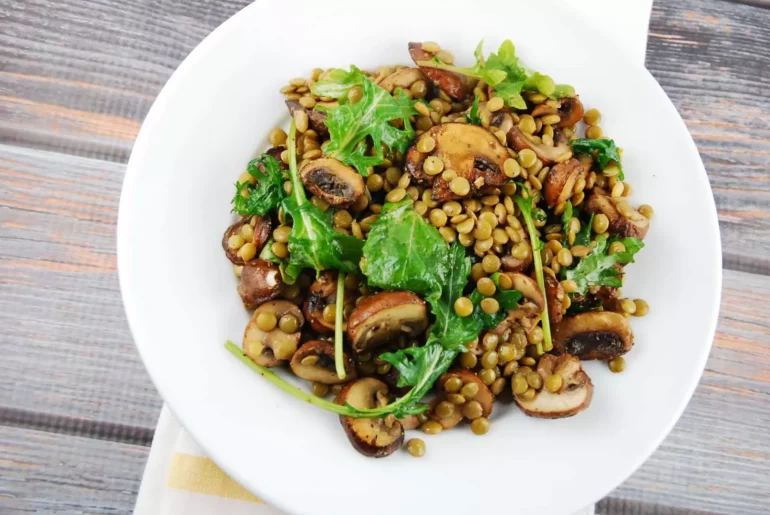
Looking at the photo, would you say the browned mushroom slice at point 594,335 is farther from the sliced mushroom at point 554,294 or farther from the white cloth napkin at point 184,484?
the white cloth napkin at point 184,484

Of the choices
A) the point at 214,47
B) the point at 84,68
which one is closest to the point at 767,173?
the point at 214,47

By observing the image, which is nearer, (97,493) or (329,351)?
(329,351)

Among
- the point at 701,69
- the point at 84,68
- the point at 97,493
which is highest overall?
the point at 701,69

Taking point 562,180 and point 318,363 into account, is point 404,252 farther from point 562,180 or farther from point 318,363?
point 562,180

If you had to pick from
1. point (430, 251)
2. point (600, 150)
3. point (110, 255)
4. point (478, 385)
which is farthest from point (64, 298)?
point (600, 150)

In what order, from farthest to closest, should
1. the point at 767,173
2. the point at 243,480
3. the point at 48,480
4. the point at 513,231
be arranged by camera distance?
the point at 767,173 < the point at 48,480 < the point at 513,231 < the point at 243,480

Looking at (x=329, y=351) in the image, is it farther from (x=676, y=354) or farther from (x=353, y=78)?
(x=676, y=354)

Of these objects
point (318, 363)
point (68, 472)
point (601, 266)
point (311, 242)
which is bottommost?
point (68, 472)
